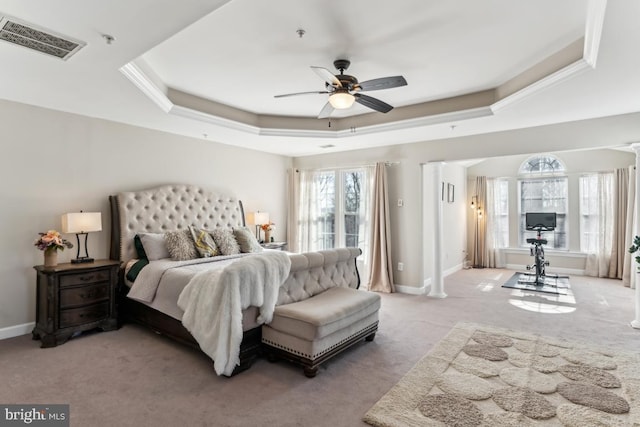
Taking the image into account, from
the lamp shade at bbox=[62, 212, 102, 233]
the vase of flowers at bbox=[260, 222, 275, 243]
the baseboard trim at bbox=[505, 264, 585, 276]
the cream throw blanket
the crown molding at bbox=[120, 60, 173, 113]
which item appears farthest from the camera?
the baseboard trim at bbox=[505, 264, 585, 276]

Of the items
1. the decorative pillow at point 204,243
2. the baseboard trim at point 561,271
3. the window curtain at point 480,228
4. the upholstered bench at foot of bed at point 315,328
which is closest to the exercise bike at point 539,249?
the baseboard trim at point 561,271

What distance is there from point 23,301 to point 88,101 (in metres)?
2.29

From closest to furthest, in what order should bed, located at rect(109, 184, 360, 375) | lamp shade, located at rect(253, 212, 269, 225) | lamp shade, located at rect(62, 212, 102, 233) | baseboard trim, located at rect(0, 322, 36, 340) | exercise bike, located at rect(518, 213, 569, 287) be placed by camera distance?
bed, located at rect(109, 184, 360, 375) < baseboard trim, located at rect(0, 322, 36, 340) < lamp shade, located at rect(62, 212, 102, 233) < lamp shade, located at rect(253, 212, 269, 225) < exercise bike, located at rect(518, 213, 569, 287)

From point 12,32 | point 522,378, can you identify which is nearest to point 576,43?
point 522,378

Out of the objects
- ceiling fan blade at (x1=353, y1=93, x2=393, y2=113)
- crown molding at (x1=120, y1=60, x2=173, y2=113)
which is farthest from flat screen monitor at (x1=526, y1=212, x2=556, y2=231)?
crown molding at (x1=120, y1=60, x2=173, y2=113)

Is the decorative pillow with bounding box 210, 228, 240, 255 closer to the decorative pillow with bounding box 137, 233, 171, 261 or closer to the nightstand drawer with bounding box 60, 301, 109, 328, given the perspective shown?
the decorative pillow with bounding box 137, 233, 171, 261

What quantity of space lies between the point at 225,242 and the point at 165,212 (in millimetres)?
940

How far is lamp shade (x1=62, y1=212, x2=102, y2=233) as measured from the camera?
3744mm

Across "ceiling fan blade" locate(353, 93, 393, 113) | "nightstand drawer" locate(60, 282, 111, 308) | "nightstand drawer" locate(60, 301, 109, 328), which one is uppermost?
"ceiling fan blade" locate(353, 93, 393, 113)

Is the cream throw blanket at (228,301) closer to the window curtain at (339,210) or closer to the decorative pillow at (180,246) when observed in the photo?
the decorative pillow at (180,246)

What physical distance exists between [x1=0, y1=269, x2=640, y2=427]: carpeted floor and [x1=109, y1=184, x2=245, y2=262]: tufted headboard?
1151mm

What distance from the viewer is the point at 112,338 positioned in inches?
146

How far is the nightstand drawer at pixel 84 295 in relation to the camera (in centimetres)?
358

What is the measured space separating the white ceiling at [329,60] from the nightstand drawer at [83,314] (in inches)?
87.2
